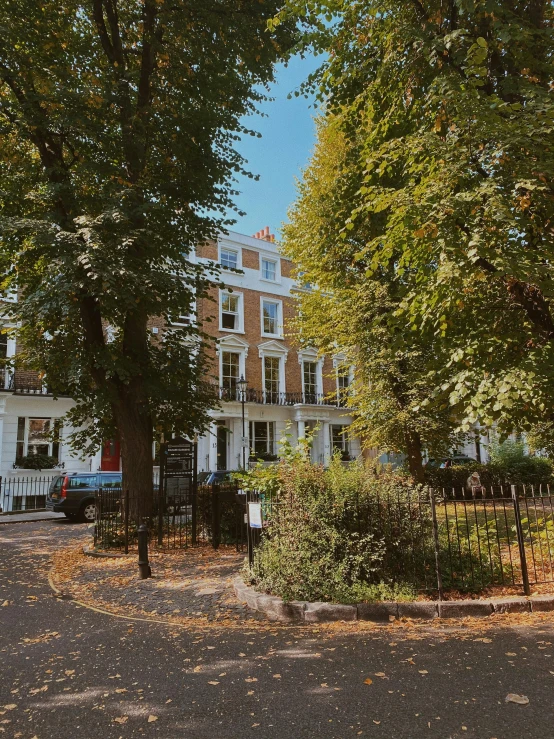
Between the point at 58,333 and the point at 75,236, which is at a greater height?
the point at 75,236

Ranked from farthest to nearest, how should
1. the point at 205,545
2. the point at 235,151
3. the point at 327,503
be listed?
the point at 235,151
the point at 205,545
the point at 327,503

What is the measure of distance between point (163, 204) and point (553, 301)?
8831 mm

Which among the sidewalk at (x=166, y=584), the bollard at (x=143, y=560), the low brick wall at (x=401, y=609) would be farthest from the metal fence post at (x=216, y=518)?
the low brick wall at (x=401, y=609)

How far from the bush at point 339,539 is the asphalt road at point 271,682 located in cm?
70

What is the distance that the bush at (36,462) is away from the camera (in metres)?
23.4

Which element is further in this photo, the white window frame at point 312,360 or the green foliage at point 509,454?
the white window frame at point 312,360

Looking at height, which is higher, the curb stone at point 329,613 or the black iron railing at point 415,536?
the black iron railing at point 415,536

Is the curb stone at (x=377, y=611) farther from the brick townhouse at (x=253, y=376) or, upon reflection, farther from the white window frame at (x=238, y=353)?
the white window frame at (x=238, y=353)

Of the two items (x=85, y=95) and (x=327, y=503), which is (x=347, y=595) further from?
(x=85, y=95)

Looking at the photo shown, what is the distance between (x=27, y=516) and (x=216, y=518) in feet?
39.8

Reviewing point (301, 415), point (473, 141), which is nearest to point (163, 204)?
point (473, 141)

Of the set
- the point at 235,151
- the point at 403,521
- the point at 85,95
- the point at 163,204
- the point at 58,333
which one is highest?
the point at 235,151

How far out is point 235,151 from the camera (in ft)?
45.5

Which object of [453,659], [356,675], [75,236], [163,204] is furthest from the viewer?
[163,204]
